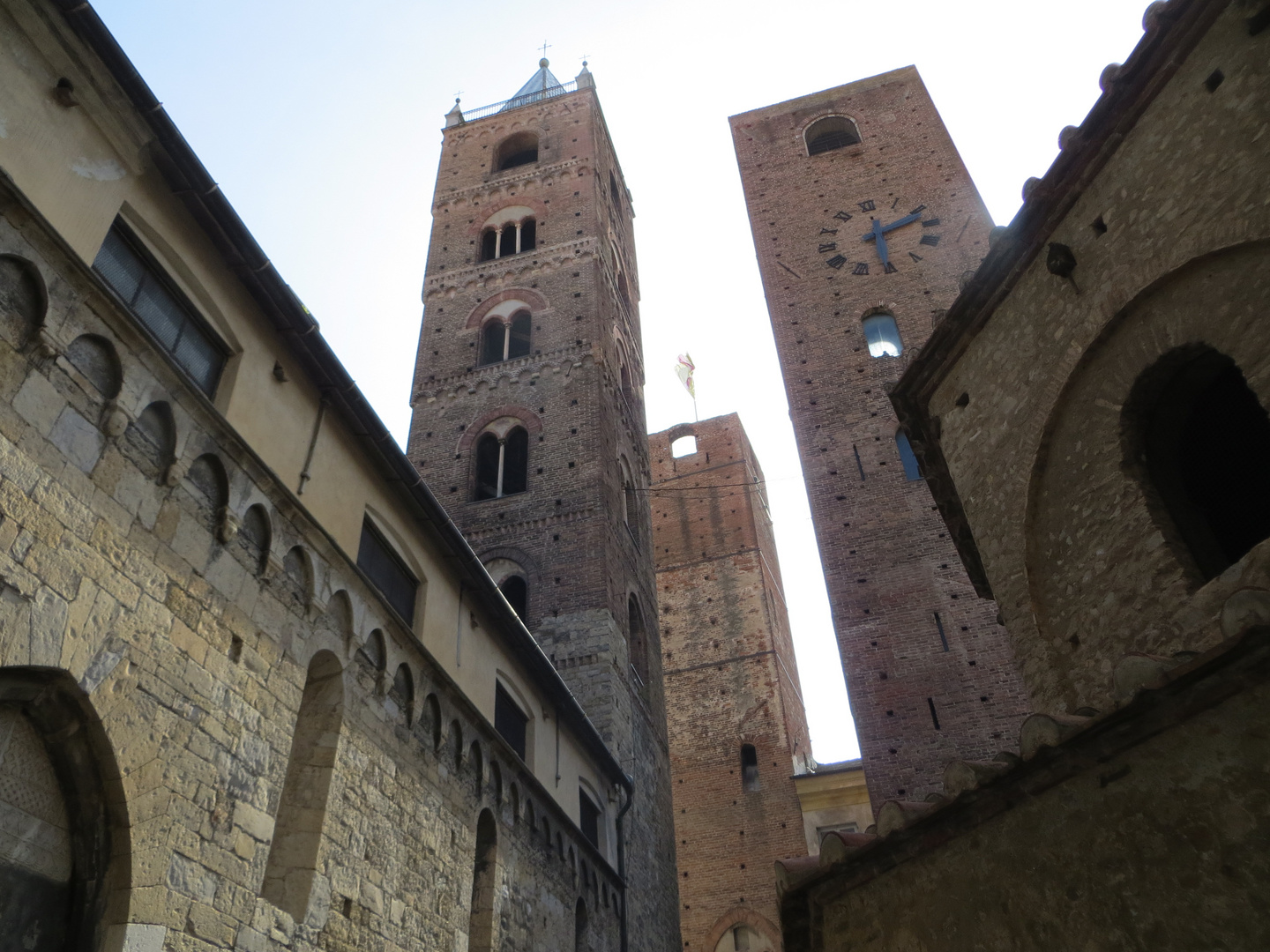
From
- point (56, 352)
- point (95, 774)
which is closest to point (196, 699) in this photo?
point (95, 774)

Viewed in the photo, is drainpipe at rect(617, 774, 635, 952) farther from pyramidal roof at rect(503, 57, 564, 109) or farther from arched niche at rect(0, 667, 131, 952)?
pyramidal roof at rect(503, 57, 564, 109)

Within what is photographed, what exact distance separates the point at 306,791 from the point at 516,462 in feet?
40.1

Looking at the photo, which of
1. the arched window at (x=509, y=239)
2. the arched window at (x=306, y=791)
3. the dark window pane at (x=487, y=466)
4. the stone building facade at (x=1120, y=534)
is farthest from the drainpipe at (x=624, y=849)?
the arched window at (x=509, y=239)

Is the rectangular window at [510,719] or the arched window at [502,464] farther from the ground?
the arched window at [502,464]

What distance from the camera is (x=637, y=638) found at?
17734 mm

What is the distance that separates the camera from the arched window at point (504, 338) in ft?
67.4

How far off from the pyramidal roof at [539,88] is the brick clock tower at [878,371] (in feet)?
35.9

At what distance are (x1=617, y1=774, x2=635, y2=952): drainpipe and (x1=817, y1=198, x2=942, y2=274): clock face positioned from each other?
28.2 ft

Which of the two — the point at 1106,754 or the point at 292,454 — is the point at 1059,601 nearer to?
the point at 1106,754

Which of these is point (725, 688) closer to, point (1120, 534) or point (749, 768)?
point (749, 768)

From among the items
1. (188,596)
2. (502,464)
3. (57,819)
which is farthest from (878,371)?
(57,819)

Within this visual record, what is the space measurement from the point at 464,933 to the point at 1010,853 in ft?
17.3

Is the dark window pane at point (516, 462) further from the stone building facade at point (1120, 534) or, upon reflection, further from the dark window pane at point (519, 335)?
the stone building facade at point (1120, 534)

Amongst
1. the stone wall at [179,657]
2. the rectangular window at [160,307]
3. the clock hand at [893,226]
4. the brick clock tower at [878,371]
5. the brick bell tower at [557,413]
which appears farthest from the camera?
the clock hand at [893,226]
